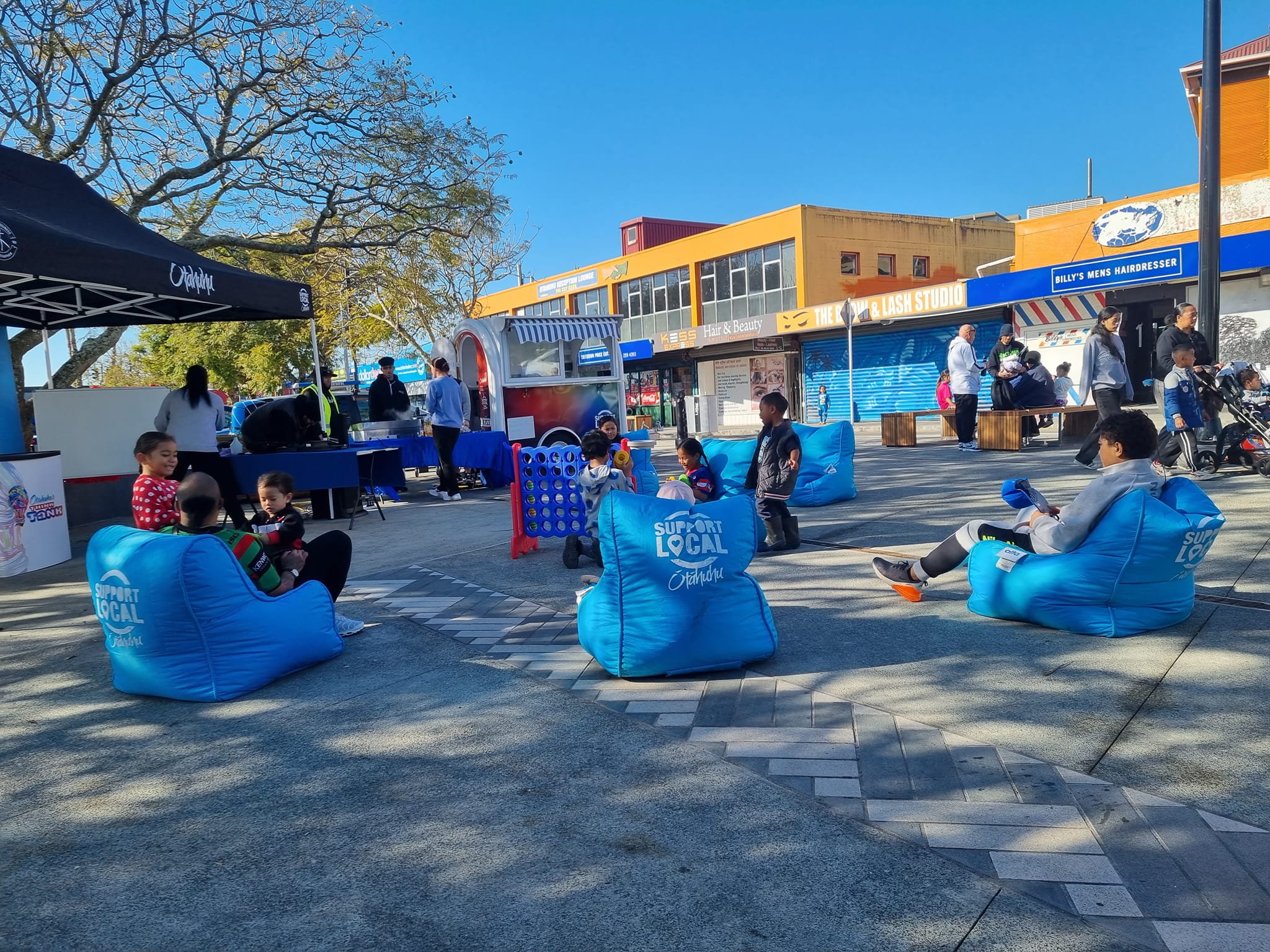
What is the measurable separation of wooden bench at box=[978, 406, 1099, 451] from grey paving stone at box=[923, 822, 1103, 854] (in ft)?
37.6

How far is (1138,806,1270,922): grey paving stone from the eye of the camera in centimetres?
245

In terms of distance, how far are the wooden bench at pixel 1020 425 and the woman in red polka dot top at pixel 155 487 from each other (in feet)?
37.6

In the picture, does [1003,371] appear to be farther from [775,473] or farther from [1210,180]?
[775,473]

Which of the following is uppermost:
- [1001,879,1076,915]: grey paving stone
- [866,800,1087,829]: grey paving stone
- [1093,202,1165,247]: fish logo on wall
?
[1093,202,1165,247]: fish logo on wall

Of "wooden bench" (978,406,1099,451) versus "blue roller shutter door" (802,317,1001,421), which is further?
"blue roller shutter door" (802,317,1001,421)

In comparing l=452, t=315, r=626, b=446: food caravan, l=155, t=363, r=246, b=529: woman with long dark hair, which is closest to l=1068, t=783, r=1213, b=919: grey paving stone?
l=155, t=363, r=246, b=529: woman with long dark hair

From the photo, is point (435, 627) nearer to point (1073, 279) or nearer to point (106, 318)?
point (106, 318)

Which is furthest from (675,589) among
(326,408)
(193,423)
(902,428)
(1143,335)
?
(1143,335)

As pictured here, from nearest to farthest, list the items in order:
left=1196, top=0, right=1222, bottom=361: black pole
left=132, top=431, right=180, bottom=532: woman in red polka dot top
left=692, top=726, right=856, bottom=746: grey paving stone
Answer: left=692, top=726, right=856, bottom=746: grey paving stone
left=132, top=431, right=180, bottom=532: woman in red polka dot top
left=1196, top=0, right=1222, bottom=361: black pole

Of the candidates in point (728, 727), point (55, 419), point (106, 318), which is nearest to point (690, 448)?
point (728, 727)

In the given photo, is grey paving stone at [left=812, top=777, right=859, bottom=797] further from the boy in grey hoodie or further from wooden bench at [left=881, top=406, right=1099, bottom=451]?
wooden bench at [left=881, top=406, right=1099, bottom=451]

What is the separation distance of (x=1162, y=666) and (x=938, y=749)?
156 centimetres

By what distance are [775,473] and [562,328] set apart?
7206mm

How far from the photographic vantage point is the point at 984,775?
3328 mm
